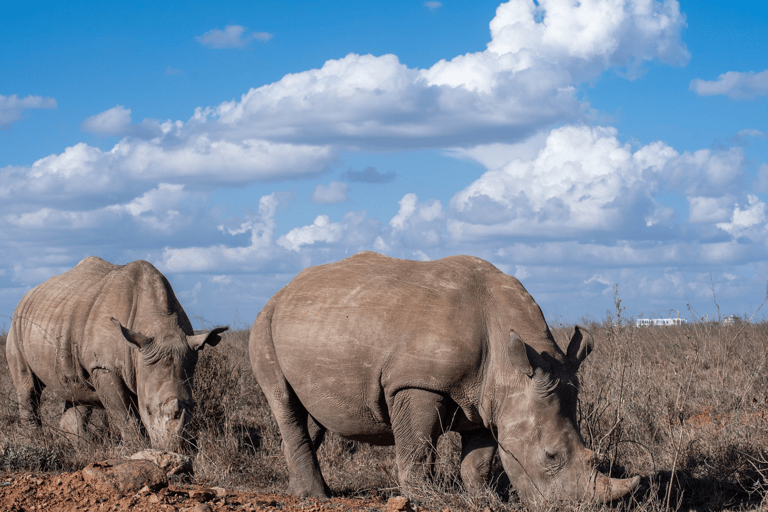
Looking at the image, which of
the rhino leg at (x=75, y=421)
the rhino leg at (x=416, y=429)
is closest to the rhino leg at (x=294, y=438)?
the rhino leg at (x=416, y=429)

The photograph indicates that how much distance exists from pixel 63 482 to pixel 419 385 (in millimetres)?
2721

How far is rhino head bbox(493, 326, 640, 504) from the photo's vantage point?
5.18m

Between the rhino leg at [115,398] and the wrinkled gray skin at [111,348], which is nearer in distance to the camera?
the wrinkled gray skin at [111,348]

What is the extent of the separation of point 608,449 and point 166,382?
14.3ft

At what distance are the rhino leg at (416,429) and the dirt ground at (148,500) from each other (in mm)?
345

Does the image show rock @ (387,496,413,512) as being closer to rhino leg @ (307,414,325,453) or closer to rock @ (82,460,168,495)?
rock @ (82,460,168,495)

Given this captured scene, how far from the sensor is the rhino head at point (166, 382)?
760 centimetres

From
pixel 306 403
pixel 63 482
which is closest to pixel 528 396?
pixel 306 403

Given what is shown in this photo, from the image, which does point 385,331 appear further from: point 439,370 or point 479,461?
point 479,461

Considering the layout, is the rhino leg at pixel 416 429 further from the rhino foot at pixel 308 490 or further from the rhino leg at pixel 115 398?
the rhino leg at pixel 115 398

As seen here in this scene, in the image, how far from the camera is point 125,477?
5520mm

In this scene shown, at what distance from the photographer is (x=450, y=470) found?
5773 mm

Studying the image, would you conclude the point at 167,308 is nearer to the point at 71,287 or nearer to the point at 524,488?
the point at 71,287

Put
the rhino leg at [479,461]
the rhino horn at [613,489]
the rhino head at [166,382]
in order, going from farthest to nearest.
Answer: the rhino head at [166,382] < the rhino leg at [479,461] < the rhino horn at [613,489]
